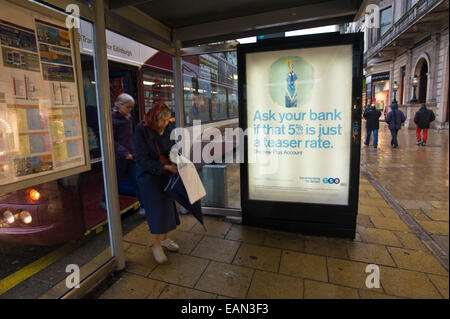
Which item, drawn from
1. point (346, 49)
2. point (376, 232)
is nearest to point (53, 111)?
point (346, 49)

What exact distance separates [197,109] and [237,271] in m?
3.63

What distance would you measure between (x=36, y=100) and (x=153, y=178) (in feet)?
3.86

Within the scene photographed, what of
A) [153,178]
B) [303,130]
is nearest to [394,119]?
[303,130]

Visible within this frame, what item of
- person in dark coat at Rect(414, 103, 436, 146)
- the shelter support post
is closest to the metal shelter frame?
the shelter support post

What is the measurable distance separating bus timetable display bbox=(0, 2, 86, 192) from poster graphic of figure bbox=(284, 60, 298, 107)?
2.24m

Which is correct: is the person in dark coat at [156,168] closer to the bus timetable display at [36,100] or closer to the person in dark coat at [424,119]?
the bus timetable display at [36,100]

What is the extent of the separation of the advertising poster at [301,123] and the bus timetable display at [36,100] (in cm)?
196

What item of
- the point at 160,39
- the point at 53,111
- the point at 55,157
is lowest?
the point at 55,157

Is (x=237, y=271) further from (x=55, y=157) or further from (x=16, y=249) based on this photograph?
(x=16, y=249)

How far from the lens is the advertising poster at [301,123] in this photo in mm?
3152

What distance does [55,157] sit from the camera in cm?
237

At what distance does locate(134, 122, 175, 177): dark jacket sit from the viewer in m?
2.65

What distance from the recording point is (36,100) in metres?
2.24

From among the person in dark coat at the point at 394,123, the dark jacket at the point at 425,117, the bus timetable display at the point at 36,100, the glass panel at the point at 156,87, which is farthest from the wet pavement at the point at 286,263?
the person in dark coat at the point at 394,123
